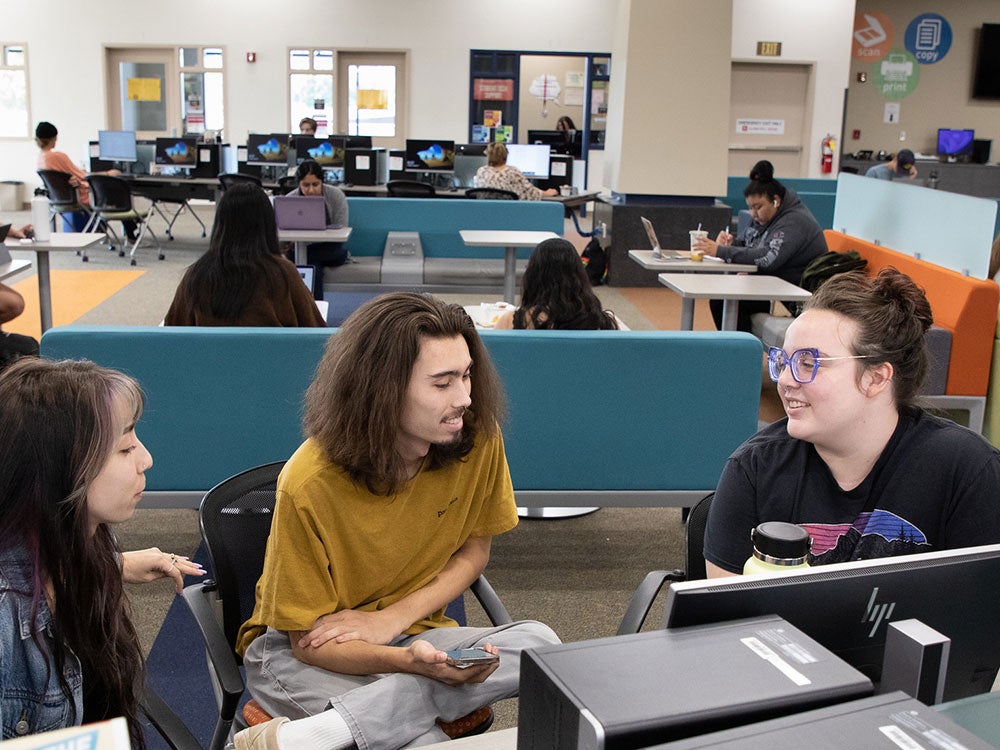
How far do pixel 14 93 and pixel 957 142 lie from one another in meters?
12.8

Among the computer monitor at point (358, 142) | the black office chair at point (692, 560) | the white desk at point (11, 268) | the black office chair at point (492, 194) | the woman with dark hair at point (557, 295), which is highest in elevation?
the computer monitor at point (358, 142)

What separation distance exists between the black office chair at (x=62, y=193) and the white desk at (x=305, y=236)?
369cm

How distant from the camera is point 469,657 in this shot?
1.64 metres

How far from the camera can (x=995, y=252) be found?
15.4 ft

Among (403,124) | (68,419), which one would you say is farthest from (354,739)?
(403,124)

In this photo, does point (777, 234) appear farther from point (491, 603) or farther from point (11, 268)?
point (491, 603)

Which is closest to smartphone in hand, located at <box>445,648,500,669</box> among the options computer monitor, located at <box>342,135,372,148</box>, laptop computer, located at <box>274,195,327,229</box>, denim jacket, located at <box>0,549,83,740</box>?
denim jacket, located at <box>0,549,83,740</box>

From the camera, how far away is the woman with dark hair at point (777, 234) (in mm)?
5922

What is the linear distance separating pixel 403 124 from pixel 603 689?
45.4 feet

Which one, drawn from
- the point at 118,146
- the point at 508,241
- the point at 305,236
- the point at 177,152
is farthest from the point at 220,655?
the point at 118,146

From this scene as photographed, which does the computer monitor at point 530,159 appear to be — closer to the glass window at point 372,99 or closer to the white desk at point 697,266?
the white desk at point 697,266

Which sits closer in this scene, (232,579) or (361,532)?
(361,532)

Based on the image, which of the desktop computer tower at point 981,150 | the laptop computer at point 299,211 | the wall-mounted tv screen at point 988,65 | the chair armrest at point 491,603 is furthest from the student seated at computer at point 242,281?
the wall-mounted tv screen at point 988,65

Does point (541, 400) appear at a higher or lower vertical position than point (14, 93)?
lower
